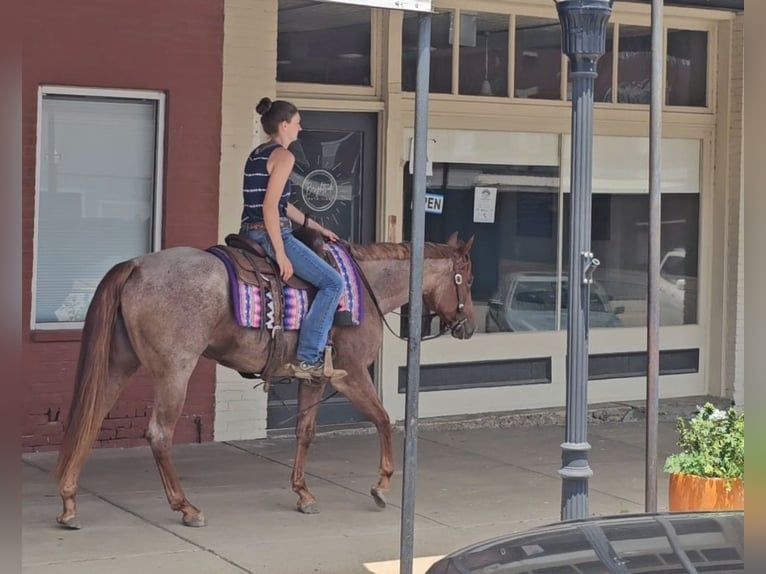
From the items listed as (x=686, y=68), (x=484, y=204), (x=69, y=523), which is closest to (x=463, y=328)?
(x=484, y=204)

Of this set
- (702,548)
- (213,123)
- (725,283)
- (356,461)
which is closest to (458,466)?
(356,461)

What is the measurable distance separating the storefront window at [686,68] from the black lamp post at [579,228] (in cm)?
660

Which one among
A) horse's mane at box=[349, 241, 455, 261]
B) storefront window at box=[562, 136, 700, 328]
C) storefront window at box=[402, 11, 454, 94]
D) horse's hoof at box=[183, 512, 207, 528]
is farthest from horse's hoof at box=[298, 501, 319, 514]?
storefront window at box=[562, 136, 700, 328]

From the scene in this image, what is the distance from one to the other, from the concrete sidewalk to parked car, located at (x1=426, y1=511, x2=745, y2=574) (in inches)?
122

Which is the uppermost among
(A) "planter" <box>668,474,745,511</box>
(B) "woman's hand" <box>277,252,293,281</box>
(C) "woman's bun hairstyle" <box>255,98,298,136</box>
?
(C) "woman's bun hairstyle" <box>255,98,298,136</box>

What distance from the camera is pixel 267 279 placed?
8.06m

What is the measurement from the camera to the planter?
6.89 meters

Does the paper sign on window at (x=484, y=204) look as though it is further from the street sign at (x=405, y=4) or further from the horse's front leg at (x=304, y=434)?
the street sign at (x=405, y=4)

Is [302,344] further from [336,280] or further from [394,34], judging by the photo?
[394,34]

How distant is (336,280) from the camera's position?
812 centimetres

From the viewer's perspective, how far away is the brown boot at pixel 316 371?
26.8ft

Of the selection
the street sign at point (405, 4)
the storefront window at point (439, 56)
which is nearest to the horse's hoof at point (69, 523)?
the street sign at point (405, 4)

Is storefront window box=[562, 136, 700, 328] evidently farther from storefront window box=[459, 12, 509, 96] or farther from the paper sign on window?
storefront window box=[459, 12, 509, 96]

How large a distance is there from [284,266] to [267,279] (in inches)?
5.4
